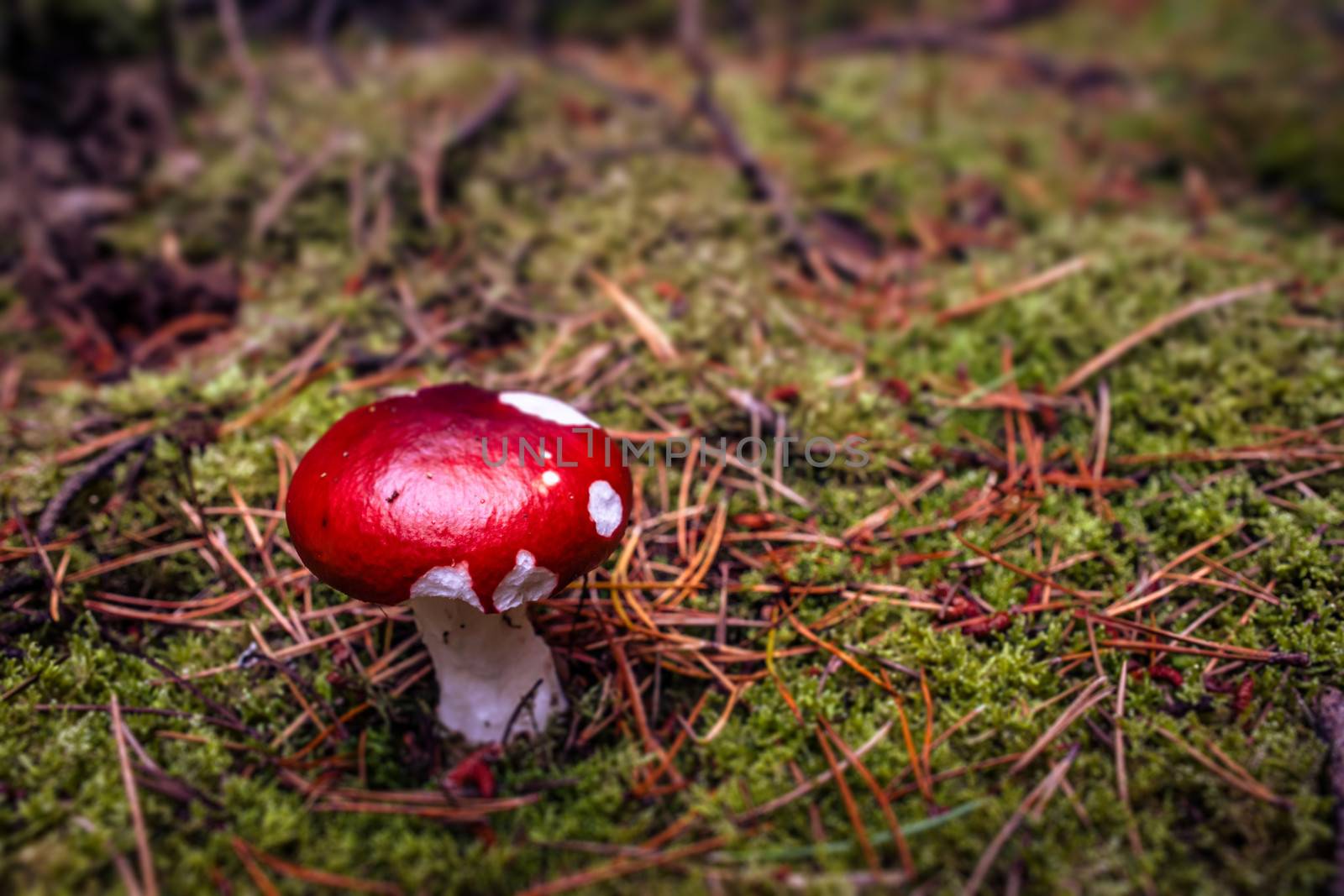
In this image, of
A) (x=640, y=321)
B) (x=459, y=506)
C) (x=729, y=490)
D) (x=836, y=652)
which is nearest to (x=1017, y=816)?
(x=836, y=652)

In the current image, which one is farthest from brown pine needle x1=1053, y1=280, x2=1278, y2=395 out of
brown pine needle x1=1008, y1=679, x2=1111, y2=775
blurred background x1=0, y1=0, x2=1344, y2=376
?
brown pine needle x1=1008, y1=679, x2=1111, y2=775

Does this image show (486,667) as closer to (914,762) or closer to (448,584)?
(448,584)

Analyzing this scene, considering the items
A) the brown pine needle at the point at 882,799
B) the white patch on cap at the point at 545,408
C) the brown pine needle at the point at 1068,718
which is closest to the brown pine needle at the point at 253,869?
the white patch on cap at the point at 545,408

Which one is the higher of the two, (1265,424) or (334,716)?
(1265,424)

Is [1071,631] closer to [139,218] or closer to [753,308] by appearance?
[753,308]

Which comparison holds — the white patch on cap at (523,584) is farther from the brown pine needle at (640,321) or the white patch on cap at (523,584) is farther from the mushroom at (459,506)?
the brown pine needle at (640,321)

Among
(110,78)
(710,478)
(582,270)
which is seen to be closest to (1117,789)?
(710,478)
